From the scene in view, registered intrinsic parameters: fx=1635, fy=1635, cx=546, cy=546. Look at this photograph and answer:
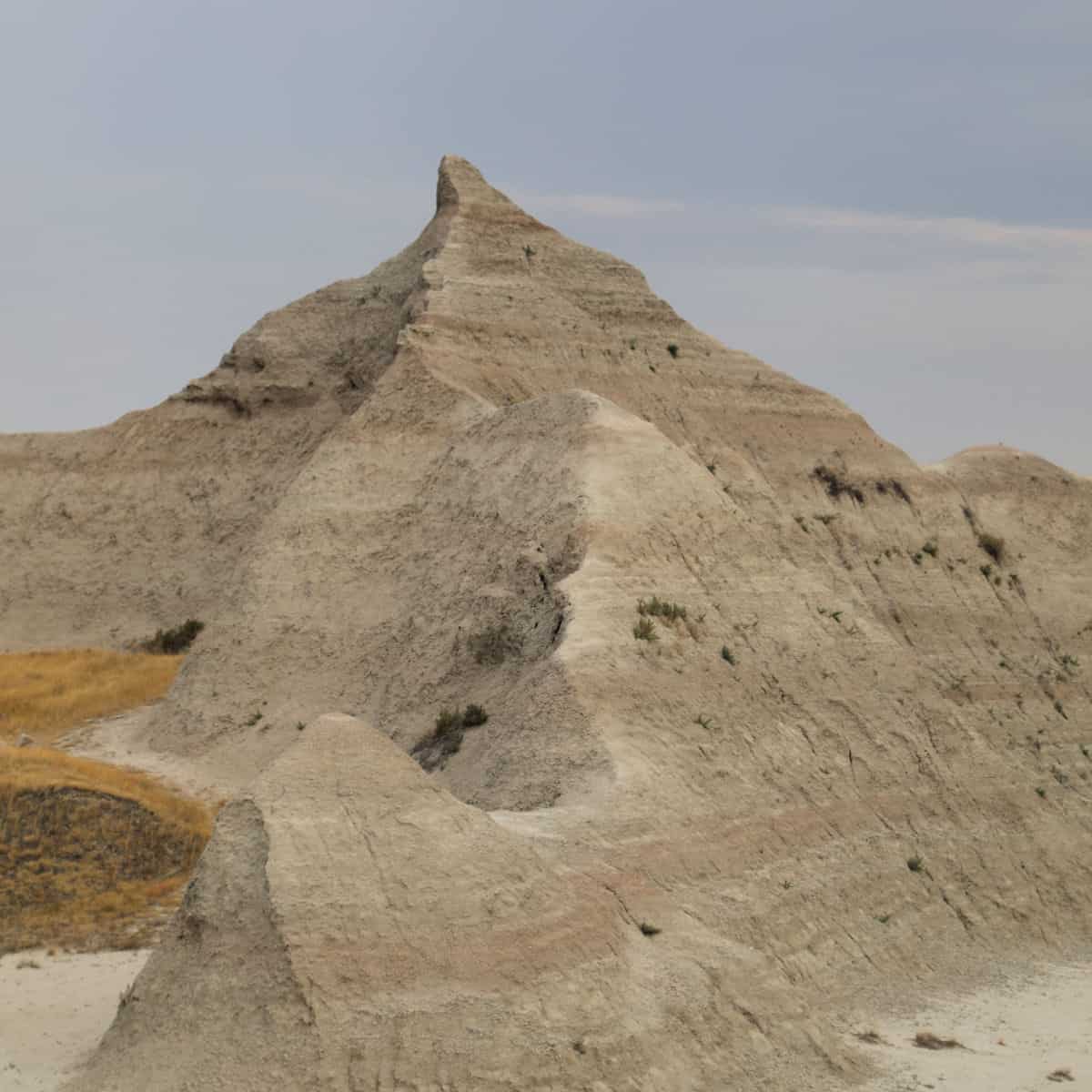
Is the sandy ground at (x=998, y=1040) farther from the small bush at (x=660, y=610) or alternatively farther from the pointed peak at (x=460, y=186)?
the pointed peak at (x=460, y=186)

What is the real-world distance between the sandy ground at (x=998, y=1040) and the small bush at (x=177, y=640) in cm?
1935

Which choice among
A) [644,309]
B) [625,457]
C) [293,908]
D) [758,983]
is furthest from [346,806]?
[644,309]

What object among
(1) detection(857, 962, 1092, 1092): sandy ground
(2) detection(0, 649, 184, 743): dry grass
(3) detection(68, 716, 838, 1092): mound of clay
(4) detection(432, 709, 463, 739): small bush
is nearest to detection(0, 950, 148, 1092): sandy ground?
(3) detection(68, 716, 838, 1092): mound of clay

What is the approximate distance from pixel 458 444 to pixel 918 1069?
16.2 meters

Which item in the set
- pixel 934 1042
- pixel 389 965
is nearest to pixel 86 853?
pixel 389 965

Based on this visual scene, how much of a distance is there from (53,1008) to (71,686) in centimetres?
1633

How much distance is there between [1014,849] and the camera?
1008 inches

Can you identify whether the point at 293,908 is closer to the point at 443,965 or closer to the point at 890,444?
the point at 443,965

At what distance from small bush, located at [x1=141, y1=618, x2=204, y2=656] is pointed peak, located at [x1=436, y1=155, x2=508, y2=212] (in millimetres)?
10919

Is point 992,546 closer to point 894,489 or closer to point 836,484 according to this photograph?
point 894,489

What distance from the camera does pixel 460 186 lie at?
3678 cm

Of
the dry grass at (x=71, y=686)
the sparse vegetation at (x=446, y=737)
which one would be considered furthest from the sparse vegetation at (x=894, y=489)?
the dry grass at (x=71, y=686)

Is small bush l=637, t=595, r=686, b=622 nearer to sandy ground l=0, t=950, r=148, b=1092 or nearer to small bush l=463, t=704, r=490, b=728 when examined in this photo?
small bush l=463, t=704, r=490, b=728

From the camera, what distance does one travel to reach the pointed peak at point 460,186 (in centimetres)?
3656
